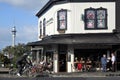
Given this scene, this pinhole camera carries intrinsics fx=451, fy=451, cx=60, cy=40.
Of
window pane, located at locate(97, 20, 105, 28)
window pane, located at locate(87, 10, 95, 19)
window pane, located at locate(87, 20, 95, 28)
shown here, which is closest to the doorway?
window pane, located at locate(87, 20, 95, 28)

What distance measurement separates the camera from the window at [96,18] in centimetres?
4544

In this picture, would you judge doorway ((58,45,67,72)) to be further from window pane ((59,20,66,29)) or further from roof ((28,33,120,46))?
window pane ((59,20,66,29))

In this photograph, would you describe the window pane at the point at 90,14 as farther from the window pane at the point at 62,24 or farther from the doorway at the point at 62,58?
the doorway at the point at 62,58

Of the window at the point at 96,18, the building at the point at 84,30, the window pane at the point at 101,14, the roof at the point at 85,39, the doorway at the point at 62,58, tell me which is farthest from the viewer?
the doorway at the point at 62,58

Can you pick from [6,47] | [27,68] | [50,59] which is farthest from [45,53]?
[6,47]

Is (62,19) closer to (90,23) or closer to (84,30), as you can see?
(84,30)

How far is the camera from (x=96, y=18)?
150 ft

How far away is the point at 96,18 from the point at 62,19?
3.52m

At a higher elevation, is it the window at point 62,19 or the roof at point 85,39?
the window at point 62,19

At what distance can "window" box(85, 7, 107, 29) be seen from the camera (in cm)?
4544

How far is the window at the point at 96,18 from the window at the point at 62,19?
2230 millimetres

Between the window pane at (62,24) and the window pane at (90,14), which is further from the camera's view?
the window pane at (62,24)

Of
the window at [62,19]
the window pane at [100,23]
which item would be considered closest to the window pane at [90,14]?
the window pane at [100,23]

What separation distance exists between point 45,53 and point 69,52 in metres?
5.57
